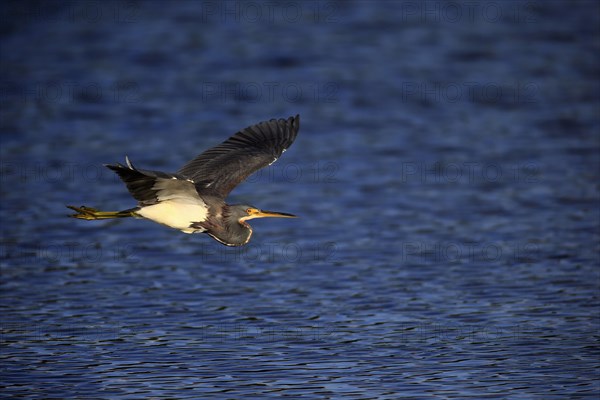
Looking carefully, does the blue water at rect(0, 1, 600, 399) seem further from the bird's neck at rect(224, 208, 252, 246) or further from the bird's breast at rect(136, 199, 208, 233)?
the bird's breast at rect(136, 199, 208, 233)

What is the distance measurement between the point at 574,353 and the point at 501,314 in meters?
1.30

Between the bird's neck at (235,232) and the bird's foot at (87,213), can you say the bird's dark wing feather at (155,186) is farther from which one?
the bird's foot at (87,213)

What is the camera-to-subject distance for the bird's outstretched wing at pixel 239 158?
10.7 meters

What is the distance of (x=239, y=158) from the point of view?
11.0 meters

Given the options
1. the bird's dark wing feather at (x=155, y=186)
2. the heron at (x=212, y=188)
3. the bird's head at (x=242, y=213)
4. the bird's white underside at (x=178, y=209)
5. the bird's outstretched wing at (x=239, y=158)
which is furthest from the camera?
the bird's outstretched wing at (x=239, y=158)

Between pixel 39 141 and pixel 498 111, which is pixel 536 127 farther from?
pixel 39 141

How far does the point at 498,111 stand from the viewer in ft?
68.5

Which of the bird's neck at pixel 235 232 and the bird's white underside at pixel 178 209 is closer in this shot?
the bird's white underside at pixel 178 209

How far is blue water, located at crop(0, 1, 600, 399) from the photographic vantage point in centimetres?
1080

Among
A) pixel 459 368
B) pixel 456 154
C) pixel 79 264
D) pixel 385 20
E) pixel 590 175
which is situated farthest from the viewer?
pixel 385 20

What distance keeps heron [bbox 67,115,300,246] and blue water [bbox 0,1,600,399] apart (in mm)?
1391


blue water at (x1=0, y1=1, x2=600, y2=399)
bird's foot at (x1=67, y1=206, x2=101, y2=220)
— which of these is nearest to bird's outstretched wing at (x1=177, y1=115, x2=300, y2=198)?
bird's foot at (x1=67, y1=206, x2=101, y2=220)

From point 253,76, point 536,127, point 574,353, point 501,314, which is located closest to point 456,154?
point 536,127

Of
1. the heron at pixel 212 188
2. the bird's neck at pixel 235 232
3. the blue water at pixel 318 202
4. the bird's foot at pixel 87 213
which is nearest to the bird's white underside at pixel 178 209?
the heron at pixel 212 188
